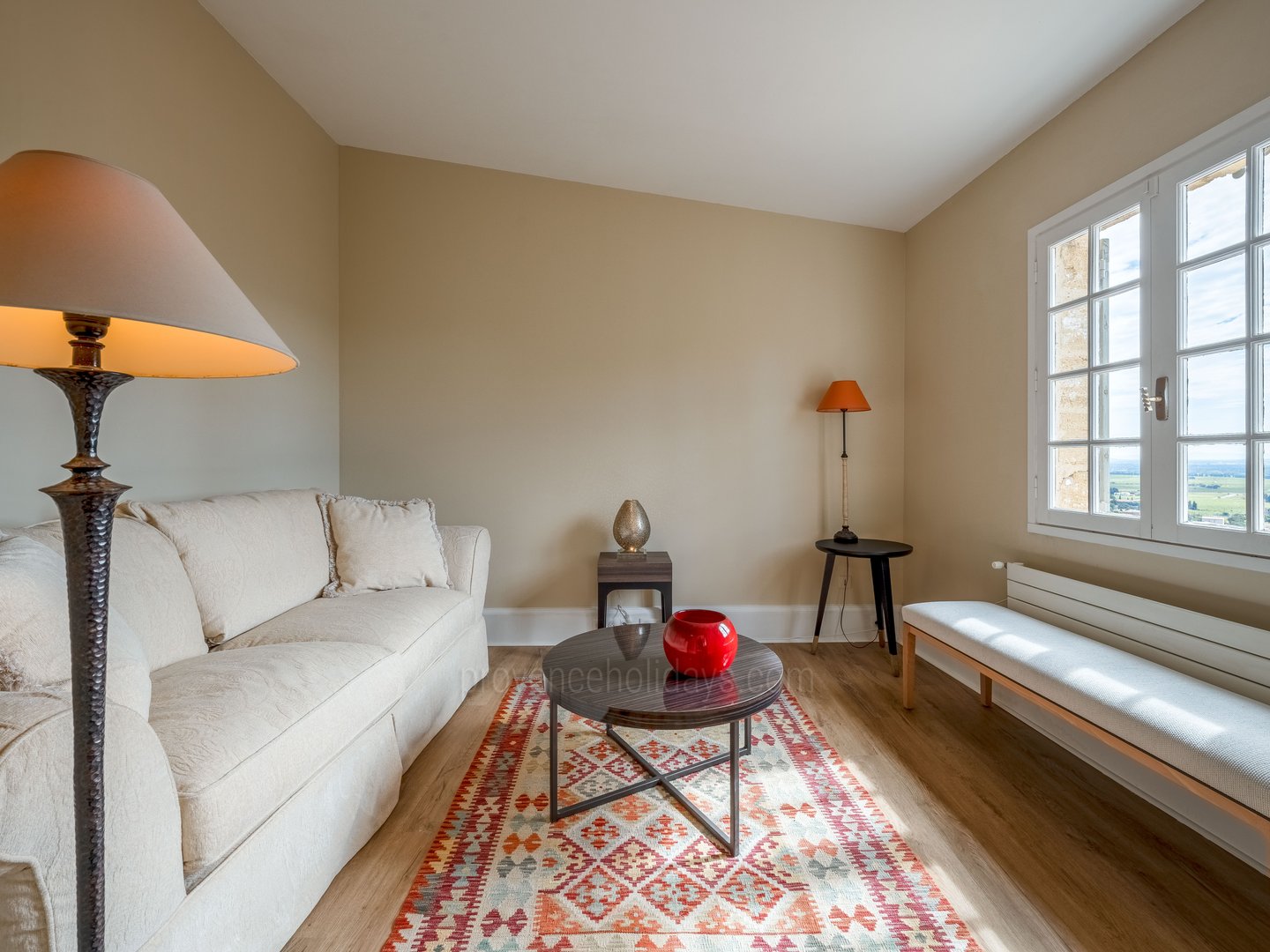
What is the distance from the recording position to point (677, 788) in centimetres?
189

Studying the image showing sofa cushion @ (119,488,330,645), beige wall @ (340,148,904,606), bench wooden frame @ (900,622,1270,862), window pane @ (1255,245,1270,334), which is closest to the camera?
bench wooden frame @ (900,622,1270,862)

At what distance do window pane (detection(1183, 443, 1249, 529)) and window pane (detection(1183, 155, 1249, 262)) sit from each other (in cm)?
63

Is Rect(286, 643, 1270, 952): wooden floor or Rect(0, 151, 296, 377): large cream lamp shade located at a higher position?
Rect(0, 151, 296, 377): large cream lamp shade

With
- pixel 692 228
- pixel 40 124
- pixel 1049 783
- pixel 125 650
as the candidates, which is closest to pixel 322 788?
pixel 125 650

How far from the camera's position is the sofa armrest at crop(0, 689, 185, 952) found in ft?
2.54

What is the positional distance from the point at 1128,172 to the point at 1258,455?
1090 mm

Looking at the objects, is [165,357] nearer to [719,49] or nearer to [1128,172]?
[719,49]

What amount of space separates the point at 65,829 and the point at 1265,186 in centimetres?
308

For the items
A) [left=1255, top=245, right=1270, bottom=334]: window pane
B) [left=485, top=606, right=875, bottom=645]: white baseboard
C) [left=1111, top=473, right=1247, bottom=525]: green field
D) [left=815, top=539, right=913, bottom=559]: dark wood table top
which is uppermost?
[left=1255, top=245, right=1270, bottom=334]: window pane

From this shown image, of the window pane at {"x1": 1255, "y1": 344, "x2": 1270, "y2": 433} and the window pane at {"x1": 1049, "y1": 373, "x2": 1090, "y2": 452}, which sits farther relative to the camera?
the window pane at {"x1": 1049, "y1": 373, "x2": 1090, "y2": 452}

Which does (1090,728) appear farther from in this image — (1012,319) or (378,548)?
(378,548)

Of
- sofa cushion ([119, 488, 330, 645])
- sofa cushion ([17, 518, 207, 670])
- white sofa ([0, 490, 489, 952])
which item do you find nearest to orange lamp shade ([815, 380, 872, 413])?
white sofa ([0, 490, 489, 952])

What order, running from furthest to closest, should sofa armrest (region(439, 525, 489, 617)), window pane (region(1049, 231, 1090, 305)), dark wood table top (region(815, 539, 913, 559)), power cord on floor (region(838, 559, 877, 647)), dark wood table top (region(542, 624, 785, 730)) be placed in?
power cord on floor (region(838, 559, 877, 647)) → dark wood table top (region(815, 539, 913, 559)) → sofa armrest (region(439, 525, 489, 617)) → window pane (region(1049, 231, 1090, 305)) → dark wood table top (region(542, 624, 785, 730))

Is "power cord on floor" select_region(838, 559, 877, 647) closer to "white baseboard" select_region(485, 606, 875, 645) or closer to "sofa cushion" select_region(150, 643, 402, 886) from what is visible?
"white baseboard" select_region(485, 606, 875, 645)
